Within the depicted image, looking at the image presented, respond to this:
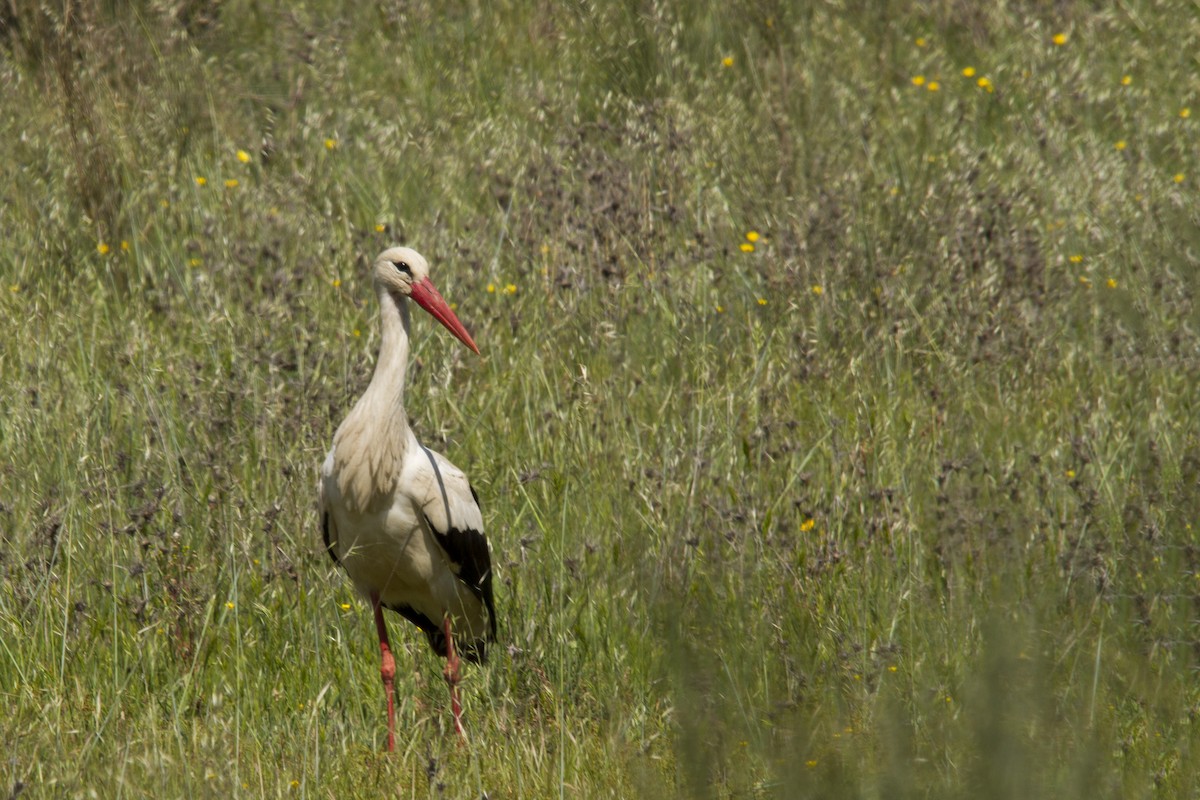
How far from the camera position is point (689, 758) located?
2.19m

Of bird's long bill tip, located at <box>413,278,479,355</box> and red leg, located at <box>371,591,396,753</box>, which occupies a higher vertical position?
bird's long bill tip, located at <box>413,278,479,355</box>

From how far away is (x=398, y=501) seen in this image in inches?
159

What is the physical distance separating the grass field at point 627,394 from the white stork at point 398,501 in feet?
0.39

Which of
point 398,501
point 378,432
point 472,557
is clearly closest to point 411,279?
point 378,432

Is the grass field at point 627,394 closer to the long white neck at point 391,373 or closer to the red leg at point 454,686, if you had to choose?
the red leg at point 454,686

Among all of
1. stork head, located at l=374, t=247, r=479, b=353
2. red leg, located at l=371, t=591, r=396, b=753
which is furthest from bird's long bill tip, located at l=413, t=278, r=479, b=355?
red leg, located at l=371, t=591, r=396, b=753

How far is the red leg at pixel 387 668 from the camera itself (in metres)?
3.55

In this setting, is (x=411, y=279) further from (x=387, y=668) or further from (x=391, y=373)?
(x=387, y=668)

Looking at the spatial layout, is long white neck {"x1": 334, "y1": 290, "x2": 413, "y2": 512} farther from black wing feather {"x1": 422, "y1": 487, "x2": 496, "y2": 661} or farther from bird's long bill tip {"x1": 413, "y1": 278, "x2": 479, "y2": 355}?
black wing feather {"x1": 422, "y1": 487, "x2": 496, "y2": 661}

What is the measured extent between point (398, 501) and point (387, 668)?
0.48 m

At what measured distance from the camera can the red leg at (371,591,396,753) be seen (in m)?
3.55

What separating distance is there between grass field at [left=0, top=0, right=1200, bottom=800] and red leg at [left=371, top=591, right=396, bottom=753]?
0.24ft

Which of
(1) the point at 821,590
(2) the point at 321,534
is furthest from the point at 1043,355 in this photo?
(2) the point at 321,534

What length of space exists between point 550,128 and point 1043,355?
9.11ft
